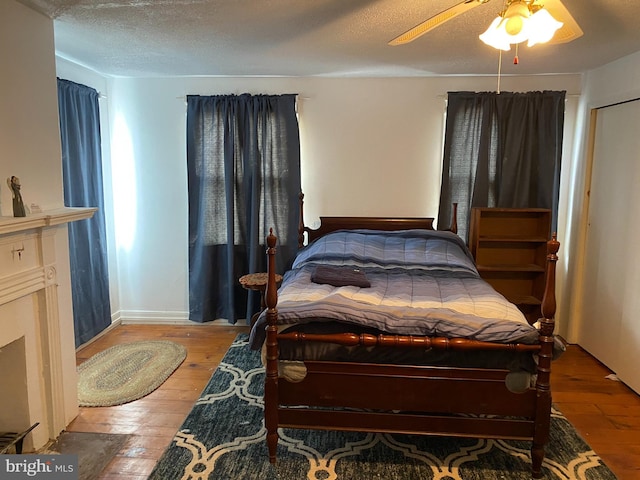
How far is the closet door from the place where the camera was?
311 cm

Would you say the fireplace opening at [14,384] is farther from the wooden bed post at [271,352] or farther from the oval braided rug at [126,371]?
the wooden bed post at [271,352]

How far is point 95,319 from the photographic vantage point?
3.83 m

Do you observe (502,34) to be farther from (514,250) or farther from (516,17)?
(514,250)

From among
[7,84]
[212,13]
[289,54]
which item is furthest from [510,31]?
[7,84]

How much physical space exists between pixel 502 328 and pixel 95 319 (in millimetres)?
3296

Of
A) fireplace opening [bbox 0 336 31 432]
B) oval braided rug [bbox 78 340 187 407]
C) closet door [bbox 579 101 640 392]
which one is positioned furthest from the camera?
closet door [bbox 579 101 640 392]

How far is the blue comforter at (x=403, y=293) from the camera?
2086mm

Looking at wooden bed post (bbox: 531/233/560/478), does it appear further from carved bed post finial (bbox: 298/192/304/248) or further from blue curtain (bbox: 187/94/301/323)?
blue curtain (bbox: 187/94/301/323)

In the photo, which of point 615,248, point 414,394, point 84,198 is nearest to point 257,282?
point 84,198

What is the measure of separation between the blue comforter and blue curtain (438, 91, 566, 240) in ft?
2.00

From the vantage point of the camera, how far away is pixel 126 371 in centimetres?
327

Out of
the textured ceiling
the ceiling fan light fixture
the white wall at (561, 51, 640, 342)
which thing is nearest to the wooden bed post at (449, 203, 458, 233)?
the white wall at (561, 51, 640, 342)

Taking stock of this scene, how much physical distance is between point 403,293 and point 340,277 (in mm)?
420

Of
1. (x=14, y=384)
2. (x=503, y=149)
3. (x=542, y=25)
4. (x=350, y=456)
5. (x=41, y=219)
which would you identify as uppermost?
(x=542, y=25)
